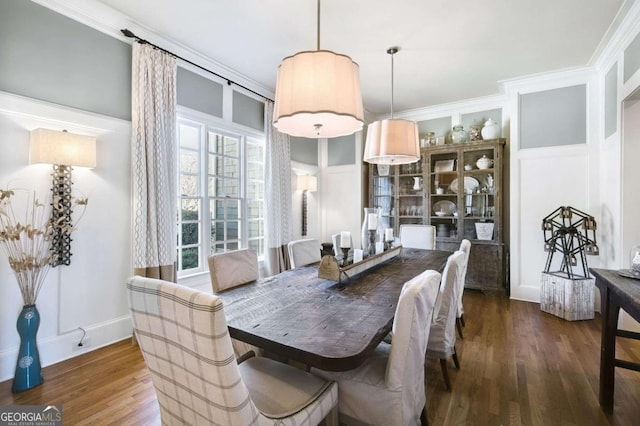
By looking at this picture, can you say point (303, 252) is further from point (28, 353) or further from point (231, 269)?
point (28, 353)

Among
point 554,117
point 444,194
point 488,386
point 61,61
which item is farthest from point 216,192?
point 554,117

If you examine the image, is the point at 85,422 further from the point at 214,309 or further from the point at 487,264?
the point at 487,264

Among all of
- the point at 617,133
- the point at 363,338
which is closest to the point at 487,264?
the point at 617,133

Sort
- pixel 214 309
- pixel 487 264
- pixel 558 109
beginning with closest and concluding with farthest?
pixel 214 309
pixel 558 109
pixel 487 264

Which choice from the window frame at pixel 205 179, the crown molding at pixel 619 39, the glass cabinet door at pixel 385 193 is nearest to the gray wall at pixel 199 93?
the window frame at pixel 205 179

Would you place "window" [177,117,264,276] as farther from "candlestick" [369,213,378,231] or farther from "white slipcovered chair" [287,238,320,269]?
"candlestick" [369,213,378,231]

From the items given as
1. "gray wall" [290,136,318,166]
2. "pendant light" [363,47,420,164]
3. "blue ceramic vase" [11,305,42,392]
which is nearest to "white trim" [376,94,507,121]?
"gray wall" [290,136,318,166]

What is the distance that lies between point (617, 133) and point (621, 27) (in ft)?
3.13

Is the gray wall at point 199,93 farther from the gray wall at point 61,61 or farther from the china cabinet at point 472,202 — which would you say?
the china cabinet at point 472,202

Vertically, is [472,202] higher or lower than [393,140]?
lower

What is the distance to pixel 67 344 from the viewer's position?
2369 mm

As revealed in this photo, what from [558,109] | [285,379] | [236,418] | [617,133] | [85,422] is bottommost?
[85,422]

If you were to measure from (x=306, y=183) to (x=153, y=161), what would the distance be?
8.18 ft

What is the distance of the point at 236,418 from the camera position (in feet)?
3.05
